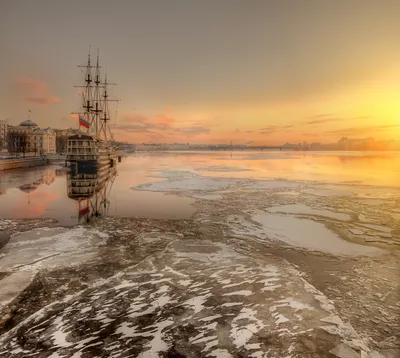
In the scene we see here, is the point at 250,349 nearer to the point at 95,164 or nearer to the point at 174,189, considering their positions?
the point at 174,189

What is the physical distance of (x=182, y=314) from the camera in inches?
264

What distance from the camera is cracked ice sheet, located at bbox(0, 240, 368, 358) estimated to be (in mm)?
5594

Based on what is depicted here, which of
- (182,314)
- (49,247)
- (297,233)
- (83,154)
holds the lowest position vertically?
(49,247)

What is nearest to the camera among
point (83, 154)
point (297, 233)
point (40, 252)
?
point (40, 252)

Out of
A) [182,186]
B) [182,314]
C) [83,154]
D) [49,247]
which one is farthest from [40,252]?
[83,154]

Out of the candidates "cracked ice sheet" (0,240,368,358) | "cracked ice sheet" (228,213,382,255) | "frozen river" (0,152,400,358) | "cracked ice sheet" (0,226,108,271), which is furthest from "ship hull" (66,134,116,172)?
"cracked ice sheet" (0,240,368,358)

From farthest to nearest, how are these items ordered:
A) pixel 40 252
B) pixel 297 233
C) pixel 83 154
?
pixel 83 154 < pixel 297 233 < pixel 40 252

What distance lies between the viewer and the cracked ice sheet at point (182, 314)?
559 centimetres

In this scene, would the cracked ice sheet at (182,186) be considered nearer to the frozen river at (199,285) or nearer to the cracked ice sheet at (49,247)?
the frozen river at (199,285)

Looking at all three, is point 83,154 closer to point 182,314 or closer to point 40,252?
point 40,252

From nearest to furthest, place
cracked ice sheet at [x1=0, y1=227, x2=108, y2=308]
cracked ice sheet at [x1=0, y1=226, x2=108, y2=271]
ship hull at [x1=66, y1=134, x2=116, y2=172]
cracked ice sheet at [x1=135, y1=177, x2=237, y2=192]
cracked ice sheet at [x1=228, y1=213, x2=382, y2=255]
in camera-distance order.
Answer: cracked ice sheet at [x1=0, y1=227, x2=108, y2=308] < cracked ice sheet at [x1=0, y1=226, x2=108, y2=271] < cracked ice sheet at [x1=228, y1=213, x2=382, y2=255] < cracked ice sheet at [x1=135, y1=177, x2=237, y2=192] < ship hull at [x1=66, y1=134, x2=116, y2=172]

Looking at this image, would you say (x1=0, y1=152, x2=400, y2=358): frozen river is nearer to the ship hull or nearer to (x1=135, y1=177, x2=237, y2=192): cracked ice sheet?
(x1=135, y1=177, x2=237, y2=192): cracked ice sheet

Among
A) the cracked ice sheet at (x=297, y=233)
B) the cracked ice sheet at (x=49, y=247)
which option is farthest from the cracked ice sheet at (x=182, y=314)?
the cracked ice sheet at (x=297, y=233)

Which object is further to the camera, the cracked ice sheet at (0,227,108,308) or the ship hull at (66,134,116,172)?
the ship hull at (66,134,116,172)
